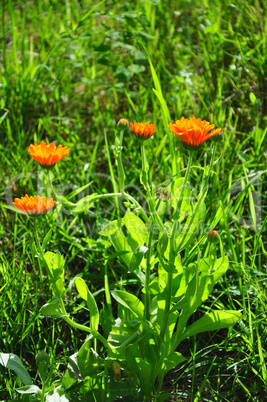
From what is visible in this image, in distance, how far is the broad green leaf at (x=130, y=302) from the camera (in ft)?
3.58

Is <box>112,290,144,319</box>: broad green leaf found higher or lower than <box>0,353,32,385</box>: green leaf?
higher

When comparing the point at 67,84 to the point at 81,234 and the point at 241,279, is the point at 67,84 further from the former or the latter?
the point at 241,279

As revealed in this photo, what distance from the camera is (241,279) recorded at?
4.64ft

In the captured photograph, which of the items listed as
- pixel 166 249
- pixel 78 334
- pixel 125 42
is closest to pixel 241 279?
pixel 166 249

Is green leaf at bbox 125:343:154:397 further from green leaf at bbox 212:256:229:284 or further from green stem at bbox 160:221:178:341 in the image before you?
green leaf at bbox 212:256:229:284

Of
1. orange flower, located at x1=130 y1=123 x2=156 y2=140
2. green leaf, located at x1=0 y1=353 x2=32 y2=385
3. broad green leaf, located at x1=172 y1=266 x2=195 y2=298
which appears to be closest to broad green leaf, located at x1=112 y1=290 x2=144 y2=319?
broad green leaf, located at x1=172 y1=266 x2=195 y2=298

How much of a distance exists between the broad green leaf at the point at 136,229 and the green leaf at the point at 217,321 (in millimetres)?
292

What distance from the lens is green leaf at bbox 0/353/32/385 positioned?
1068 millimetres

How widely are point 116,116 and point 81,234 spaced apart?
2.69 ft

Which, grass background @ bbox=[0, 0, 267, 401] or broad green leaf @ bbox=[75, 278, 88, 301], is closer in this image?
broad green leaf @ bbox=[75, 278, 88, 301]

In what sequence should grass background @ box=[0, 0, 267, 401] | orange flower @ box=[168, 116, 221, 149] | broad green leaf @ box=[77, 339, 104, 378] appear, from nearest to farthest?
orange flower @ box=[168, 116, 221, 149] < broad green leaf @ box=[77, 339, 104, 378] < grass background @ box=[0, 0, 267, 401]

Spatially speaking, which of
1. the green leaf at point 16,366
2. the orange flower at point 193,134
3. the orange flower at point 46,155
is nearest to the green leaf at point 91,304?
the green leaf at point 16,366

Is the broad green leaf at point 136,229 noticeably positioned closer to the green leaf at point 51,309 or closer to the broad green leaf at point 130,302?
the broad green leaf at point 130,302

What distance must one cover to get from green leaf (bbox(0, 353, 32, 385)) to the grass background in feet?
0.21
